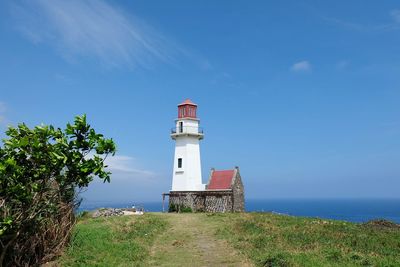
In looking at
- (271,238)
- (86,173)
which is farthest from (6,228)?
(271,238)

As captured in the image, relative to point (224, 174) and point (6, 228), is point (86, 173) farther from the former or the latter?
point (224, 174)

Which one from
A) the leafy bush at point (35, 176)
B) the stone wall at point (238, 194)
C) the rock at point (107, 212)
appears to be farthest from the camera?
the stone wall at point (238, 194)

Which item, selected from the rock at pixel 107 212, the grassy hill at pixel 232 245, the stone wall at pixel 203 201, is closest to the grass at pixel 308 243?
the grassy hill at pixel 232 245

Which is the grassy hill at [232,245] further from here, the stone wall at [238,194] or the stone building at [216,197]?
the stone wall at [238,194]

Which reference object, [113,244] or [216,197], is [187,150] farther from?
[113,244]

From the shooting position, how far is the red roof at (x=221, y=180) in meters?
39.8

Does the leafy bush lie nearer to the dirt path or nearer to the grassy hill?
the grassy hill

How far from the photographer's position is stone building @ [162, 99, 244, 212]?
38.1 metres

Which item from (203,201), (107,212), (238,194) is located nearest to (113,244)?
(107,212)

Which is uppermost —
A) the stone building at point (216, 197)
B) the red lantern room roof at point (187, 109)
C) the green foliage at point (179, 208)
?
the red lantern room roof at point (187, 109)

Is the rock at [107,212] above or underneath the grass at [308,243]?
above

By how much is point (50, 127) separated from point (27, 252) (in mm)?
5038

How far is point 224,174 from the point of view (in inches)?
1612

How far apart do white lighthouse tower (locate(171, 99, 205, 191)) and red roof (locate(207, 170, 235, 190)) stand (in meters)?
1.06
